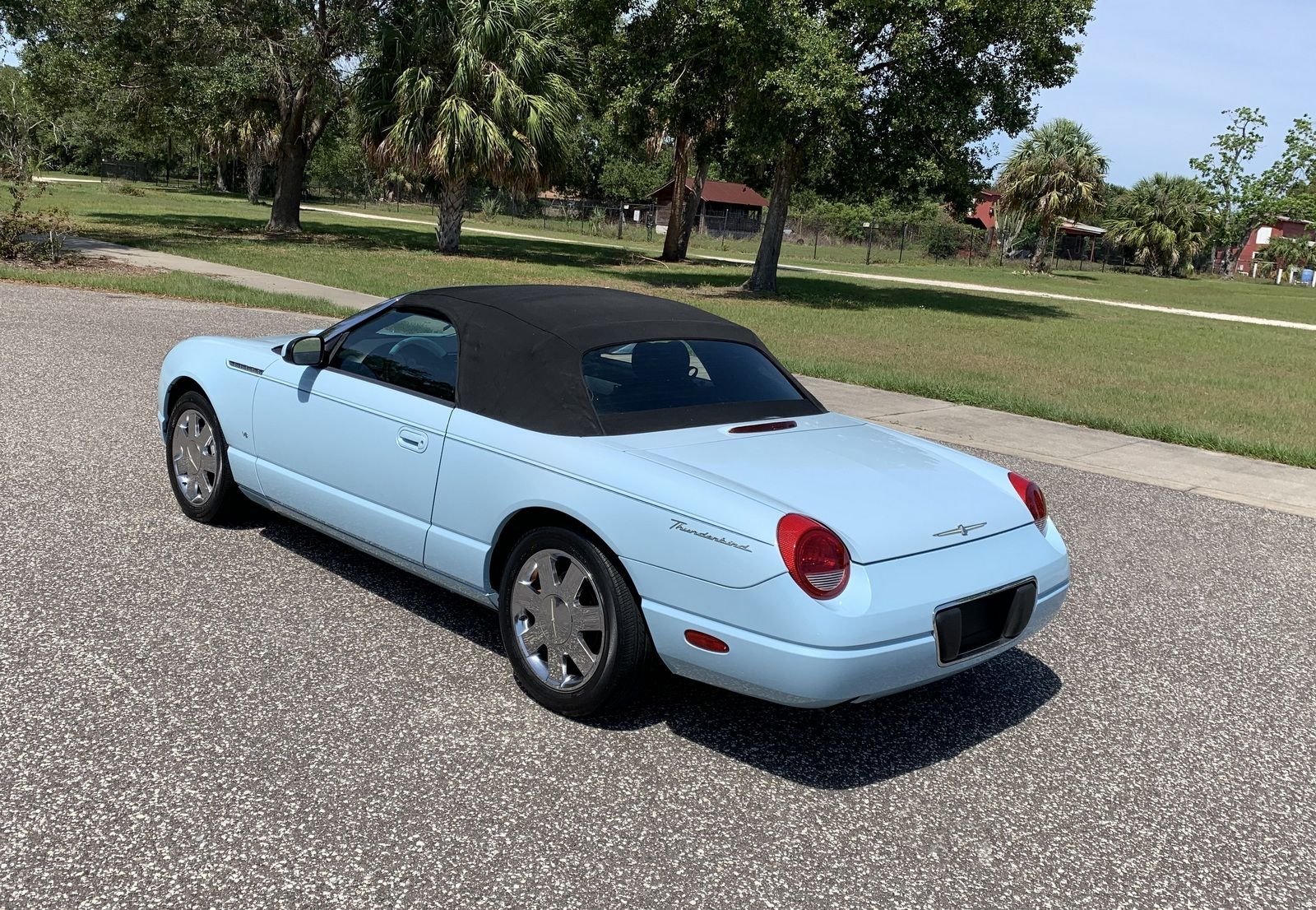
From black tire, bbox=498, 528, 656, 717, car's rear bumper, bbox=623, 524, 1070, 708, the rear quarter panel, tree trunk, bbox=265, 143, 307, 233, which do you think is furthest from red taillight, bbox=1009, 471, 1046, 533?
tree trunk, bbox=265, 143, 307, 233

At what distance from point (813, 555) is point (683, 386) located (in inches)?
51.9

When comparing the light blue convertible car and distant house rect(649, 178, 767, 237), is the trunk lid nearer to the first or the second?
the light blue convertible car

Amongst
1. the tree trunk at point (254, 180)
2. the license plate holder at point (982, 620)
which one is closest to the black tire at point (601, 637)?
the license plate holder at point (982, 620)

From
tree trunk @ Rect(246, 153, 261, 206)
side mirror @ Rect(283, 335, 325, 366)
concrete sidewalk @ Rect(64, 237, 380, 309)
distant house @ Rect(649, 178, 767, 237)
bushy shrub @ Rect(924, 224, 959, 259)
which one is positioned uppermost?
distant house @ Rect(649, 178, 767, 237)

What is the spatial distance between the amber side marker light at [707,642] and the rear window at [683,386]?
883mm

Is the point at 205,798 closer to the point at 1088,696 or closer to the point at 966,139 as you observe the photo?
the point at 1088,696

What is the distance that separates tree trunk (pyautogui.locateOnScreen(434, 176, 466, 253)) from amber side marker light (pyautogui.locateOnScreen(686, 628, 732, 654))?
94.5ft

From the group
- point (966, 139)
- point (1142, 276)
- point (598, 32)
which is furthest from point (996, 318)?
point (1142, 276)

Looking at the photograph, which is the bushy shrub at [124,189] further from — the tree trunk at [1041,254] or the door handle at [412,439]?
the door handle at [412,439]

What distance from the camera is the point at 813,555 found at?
342cm

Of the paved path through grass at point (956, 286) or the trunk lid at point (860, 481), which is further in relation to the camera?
the paved path through grass at point (956, 286)

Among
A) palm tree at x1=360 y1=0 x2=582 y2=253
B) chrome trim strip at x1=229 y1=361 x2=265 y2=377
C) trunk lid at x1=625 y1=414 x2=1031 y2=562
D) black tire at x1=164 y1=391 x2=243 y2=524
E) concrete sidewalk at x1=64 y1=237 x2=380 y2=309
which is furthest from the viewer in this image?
palm tree at x1=360 y1=0 x2=582 y2=253

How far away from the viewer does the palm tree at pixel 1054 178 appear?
171 ft

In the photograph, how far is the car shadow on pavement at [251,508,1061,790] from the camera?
381cm
